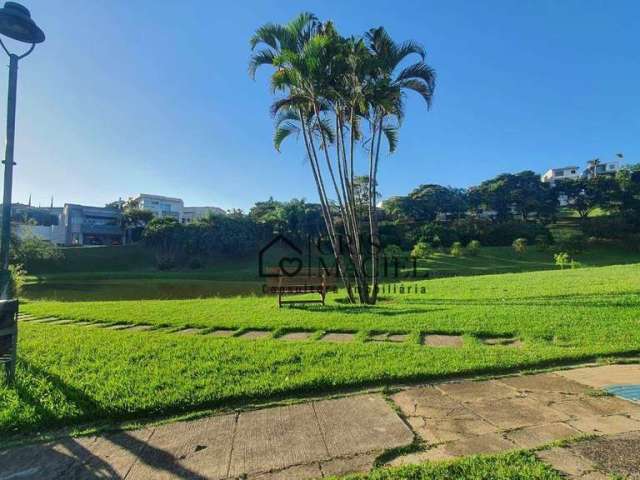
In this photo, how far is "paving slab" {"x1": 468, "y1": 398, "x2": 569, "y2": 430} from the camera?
2.46m

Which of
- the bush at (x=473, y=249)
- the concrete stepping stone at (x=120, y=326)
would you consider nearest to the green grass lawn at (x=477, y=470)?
the concrete stepping stone at (x=120, y=326)

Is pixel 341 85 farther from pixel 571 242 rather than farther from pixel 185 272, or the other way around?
pixel 571 242

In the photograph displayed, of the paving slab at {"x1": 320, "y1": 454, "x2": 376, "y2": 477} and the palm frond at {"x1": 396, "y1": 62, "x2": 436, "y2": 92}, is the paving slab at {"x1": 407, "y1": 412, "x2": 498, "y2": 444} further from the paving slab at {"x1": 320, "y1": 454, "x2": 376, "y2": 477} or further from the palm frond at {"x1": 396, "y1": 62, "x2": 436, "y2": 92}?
the palm frond at {"x1": 396, "y1": 62, "x2": 436, "y2": 92}

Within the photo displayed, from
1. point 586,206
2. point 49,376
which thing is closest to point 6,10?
point 49,376

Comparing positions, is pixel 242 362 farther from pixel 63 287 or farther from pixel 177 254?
pixel 177 254

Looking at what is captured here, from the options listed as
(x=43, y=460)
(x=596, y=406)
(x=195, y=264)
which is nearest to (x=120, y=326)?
(x=43, y=460)

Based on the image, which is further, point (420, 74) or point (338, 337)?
point (420, 74)

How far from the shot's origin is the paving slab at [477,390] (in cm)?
292

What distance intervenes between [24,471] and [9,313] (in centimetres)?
168

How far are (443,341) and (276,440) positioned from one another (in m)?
3.14

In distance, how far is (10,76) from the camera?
11.4 feet

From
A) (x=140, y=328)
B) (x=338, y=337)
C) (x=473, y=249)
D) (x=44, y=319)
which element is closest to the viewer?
(x=338, y=337)

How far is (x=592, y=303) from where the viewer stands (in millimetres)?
7074

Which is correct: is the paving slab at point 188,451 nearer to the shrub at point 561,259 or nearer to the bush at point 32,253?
the shrub at point 561,259
